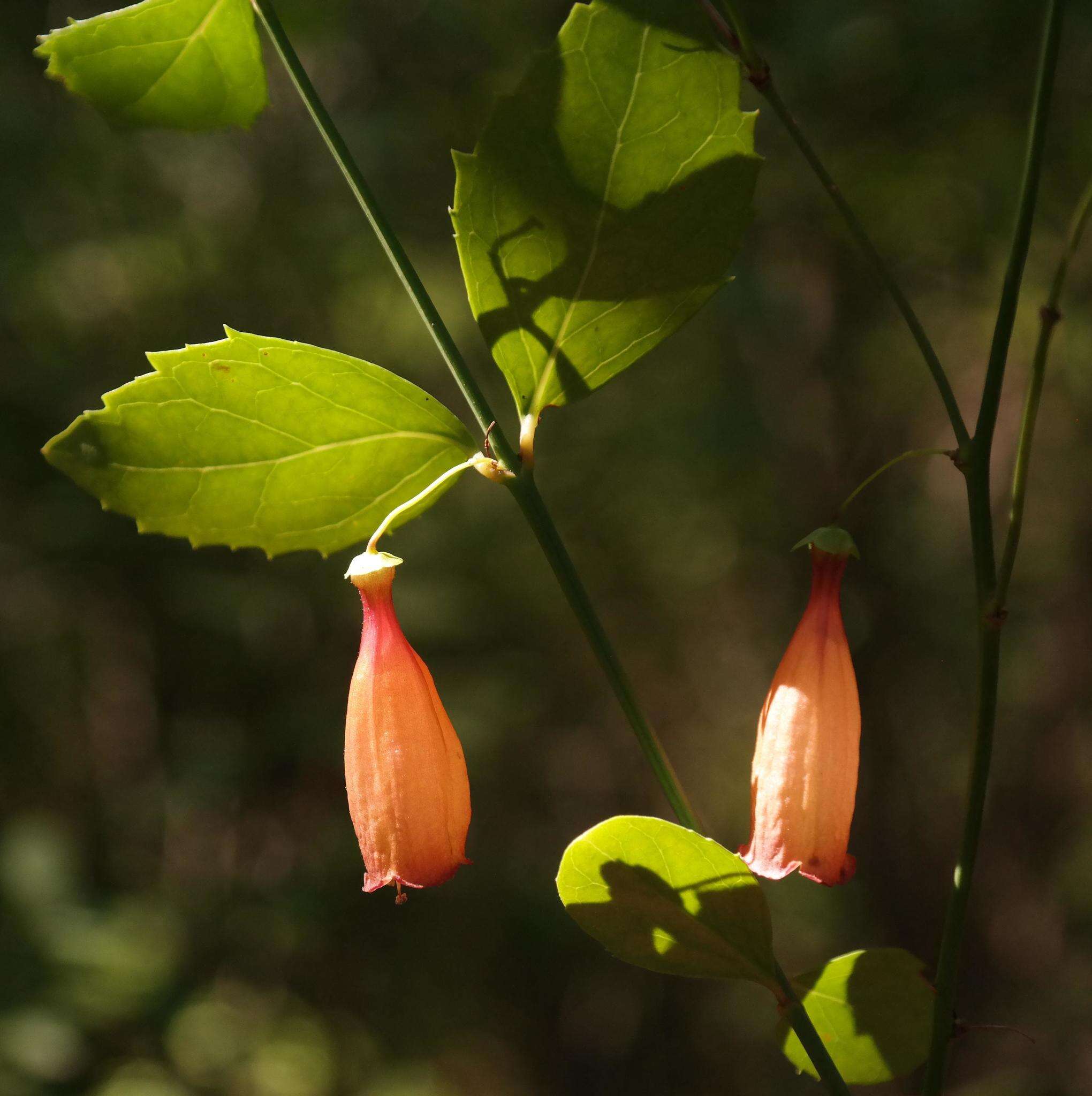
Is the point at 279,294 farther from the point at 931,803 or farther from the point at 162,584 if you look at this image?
the point at 931,803

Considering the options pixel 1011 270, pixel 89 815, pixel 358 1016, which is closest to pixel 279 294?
pixel 89 815

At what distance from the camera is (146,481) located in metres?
0.46

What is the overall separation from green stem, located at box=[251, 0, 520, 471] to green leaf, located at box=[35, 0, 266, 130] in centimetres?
9

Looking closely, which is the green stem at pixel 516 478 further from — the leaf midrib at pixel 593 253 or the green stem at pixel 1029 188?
the green stem at pixel 1029 188

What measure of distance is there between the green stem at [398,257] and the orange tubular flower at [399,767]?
8 centimetres

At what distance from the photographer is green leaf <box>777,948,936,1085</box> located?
0.50 metres

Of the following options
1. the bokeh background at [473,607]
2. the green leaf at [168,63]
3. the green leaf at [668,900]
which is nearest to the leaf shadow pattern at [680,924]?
the green leaf at [668,900]

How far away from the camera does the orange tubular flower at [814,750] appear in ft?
1.56

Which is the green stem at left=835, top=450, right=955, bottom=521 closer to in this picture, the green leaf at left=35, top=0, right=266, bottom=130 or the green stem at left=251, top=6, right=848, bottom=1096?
the green stem at left=251, top=6, right=848, bottom=1096

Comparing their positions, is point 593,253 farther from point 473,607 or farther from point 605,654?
point 473,607

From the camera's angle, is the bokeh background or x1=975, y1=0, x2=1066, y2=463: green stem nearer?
x1=975, y1=0, x2=1066, y2=463: green stem

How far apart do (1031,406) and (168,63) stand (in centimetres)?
46

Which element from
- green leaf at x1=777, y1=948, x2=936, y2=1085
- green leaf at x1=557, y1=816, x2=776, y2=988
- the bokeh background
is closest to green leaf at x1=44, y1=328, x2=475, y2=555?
green leaf at x1=557, y1=816, x2=776, y2=988

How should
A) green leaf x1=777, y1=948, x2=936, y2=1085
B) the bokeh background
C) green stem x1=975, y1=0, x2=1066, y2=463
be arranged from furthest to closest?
the bokeh background, green leaf x1=777, y1=948, x2=936, y2=1085, green stem x1=975, y1=0, x2=1066, y2=463
